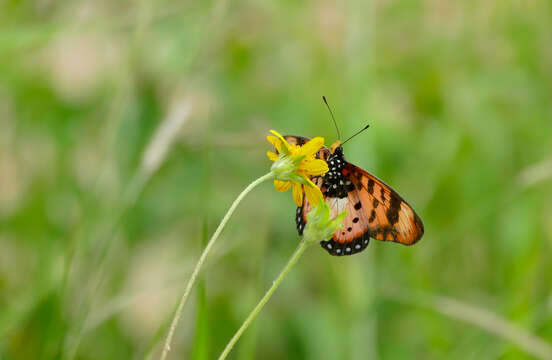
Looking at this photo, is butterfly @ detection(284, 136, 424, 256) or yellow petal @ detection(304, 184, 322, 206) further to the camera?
butterfly @ detection(284, 136, 424, 256)

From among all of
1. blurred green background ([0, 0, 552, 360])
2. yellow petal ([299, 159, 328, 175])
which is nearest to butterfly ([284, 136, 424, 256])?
yellow petal ([299, 159, 328, 175])

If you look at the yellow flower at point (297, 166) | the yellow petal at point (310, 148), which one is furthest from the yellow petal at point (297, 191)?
the yellow petal at point (310, 148)

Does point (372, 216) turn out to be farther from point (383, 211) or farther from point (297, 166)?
point (297, 166)

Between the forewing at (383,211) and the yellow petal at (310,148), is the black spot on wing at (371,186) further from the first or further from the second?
the yellow petal at (310,148)

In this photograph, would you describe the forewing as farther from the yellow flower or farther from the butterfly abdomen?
the yellow flower

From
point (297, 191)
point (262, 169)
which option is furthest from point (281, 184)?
point (262, 169)

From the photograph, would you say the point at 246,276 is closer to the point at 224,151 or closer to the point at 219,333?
the point at 219,333

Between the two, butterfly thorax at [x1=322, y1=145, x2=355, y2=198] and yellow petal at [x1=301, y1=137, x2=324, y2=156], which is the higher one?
butterfly thorax at [x1=322, y1=145, x2=355, y2=198]

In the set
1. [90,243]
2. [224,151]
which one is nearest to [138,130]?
[224,151]
